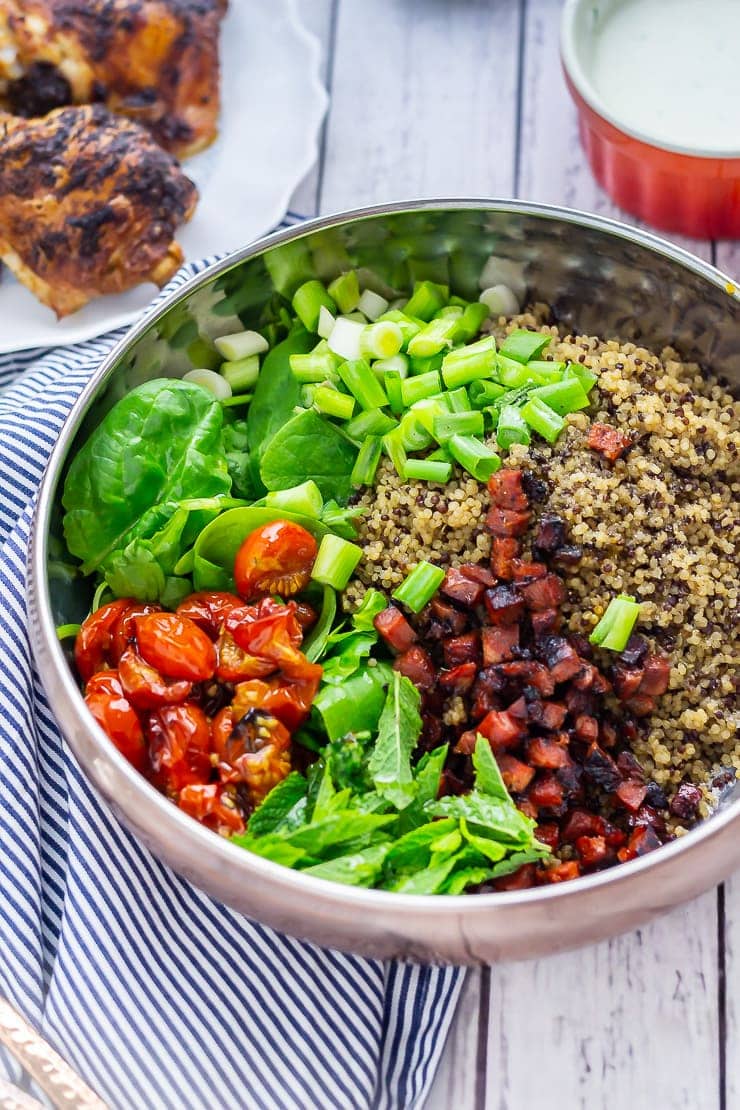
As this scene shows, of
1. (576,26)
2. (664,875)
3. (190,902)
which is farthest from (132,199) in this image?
(664,875)

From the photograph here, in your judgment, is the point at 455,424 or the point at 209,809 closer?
the point at 209,809

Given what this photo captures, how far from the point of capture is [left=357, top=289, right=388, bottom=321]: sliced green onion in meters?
2.42

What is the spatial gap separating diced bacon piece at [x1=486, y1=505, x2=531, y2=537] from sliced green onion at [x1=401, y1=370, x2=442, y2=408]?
27 centimetres

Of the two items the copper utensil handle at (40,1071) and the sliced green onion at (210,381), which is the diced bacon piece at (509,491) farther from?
the copper utensil handle at (40,1071)

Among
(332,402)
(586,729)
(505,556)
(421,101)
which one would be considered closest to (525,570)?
(505,556)

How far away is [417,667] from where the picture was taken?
2000mm

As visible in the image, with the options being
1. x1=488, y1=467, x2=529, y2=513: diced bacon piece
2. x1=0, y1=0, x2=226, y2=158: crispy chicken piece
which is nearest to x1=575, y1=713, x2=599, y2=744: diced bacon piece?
x1=488, y1=467, x2=529, y2=513: diced bacon piece

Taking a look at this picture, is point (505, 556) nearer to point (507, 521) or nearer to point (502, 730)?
point (507, 521)

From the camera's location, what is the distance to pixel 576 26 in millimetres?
2711

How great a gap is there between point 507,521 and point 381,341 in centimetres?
44

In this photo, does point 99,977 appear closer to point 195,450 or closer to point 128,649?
point 128,649

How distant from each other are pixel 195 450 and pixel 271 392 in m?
0.23

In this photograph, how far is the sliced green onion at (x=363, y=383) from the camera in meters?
2.22

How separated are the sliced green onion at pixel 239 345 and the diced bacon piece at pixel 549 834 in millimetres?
1012
